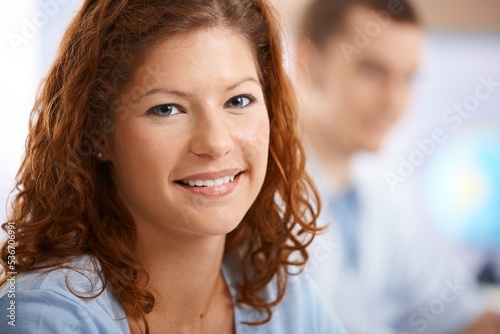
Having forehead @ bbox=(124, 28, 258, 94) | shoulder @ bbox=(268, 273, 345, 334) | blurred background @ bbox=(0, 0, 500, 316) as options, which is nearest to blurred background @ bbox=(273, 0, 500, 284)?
blurred background @ bbox=(0, 0, 500, 316)

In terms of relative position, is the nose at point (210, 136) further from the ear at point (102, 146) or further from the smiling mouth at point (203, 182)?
the ear at point (102, 146)

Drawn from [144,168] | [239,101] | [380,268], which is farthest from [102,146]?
[380,268]

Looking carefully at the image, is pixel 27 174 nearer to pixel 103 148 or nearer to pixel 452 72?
pixel 103 148

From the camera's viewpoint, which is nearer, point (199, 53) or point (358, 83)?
point (199, 53)

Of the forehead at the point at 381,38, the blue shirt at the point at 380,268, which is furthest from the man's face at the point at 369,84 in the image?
the blue shirt at the point at 380,268

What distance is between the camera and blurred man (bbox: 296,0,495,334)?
7.18 ft

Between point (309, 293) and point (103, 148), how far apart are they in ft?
1.47

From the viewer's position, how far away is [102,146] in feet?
3.44

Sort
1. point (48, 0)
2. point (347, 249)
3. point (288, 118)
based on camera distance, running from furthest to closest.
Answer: point (347, 249) < point (48, 0) < point (288, 118)

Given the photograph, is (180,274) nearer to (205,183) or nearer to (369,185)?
(205,183)

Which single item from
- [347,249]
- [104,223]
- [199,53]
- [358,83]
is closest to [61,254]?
[104,223]

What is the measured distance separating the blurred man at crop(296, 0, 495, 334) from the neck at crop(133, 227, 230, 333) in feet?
3.27

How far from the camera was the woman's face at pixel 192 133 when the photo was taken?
0.96 meters

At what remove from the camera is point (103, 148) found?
1.05 meters
